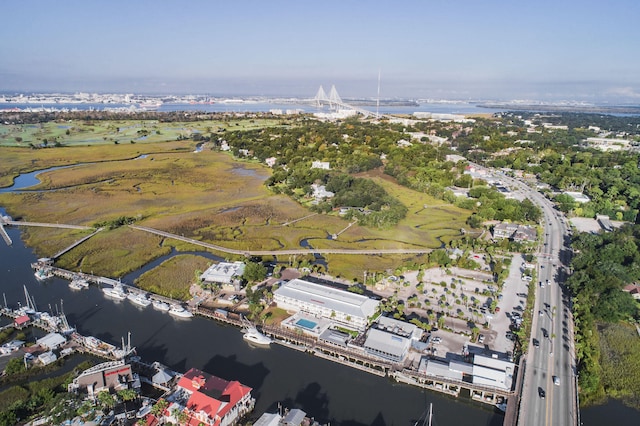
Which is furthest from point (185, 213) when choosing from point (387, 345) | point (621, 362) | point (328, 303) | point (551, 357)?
point (621, 362)

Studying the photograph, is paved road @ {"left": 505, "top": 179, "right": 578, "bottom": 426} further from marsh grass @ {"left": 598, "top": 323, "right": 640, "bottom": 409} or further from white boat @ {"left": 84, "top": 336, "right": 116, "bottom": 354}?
white boat @ {"left": 84, "top": 336, "right": 116, "bottom": 354}

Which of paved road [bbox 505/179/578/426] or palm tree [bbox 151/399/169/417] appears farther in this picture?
paved road [bbox 505/179/578/426]

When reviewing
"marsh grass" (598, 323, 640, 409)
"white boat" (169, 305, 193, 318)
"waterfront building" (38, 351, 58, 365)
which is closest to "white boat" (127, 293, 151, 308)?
"white boat" (169, 305, 193, 318)

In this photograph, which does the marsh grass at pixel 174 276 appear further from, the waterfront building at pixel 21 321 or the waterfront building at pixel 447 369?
the waterfront building at pixel 447 369

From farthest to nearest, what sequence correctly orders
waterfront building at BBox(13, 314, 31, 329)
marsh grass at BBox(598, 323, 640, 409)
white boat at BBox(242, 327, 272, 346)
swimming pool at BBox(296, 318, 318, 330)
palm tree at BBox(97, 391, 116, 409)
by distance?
waterfront building at BBox(13, 314, 31, 329) → swimming pool at BBox(296, 318, 318, 330) → white boat at BBox(242, 327, 272, 346) → marsh grass at BBox(598, 323, 640, 409) → palm tree at BBox(97, 391, 116, 409)

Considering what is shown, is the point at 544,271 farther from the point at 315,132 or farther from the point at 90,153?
the point at 90,153

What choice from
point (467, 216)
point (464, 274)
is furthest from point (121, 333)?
point (467, 216)
